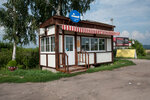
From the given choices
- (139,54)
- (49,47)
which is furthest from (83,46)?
(139,54)

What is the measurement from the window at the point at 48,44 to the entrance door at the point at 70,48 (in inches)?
38.3

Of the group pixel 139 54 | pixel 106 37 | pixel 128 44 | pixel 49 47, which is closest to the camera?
pixel 49 47

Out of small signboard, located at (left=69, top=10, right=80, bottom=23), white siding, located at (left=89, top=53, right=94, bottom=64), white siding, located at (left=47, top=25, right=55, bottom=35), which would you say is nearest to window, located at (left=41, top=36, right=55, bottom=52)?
white siding, located at (left=47, top=25, right=55, bottom=35)

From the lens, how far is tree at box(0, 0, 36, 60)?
9.74 meters

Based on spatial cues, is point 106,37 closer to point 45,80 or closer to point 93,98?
point 45,80

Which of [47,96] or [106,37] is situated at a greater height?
[106,37]

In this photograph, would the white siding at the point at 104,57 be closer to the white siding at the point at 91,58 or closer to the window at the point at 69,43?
the white siding at the point at 91,58

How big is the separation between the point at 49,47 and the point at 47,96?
5301 mm

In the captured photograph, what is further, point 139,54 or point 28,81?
point 139,54

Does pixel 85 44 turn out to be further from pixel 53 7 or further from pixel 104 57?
pixel 53 7

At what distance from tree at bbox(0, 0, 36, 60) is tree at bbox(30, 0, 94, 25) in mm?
1260

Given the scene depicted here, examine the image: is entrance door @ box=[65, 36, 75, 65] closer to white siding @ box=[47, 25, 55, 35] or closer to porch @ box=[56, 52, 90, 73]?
porch @ box=[56, 52, 90, 73]

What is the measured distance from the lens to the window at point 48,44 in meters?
8.57

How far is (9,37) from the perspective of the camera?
9.91 meters
